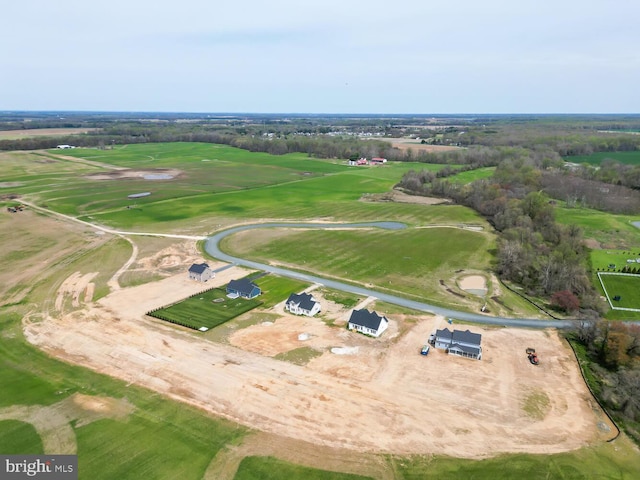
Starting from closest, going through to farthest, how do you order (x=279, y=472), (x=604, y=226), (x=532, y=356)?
(x=279, y=472)
(x=532, y=356)
(x=604, y=226)

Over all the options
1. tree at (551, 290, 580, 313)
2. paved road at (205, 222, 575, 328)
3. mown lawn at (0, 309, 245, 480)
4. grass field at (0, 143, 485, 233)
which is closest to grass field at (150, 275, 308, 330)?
paved road at (205, 222, 575, 328)

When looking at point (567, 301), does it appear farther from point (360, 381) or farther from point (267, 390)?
point (267, 390)

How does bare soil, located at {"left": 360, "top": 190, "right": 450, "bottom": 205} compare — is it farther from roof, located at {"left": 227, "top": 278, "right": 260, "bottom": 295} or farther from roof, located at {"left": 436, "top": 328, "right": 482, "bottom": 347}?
roof, located at {"left": 436, "top": 328, "right": 482, "bottom": 347}

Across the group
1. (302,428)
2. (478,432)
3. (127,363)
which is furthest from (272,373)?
(478,432)

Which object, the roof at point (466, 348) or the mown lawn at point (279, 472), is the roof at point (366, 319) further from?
the mown lawn at point (279, 472)

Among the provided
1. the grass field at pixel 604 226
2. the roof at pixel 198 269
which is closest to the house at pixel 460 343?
the roof at pixel 198 269

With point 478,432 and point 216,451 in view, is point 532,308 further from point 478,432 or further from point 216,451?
point 216,451

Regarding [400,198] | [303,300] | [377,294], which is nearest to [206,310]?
[303,300]
